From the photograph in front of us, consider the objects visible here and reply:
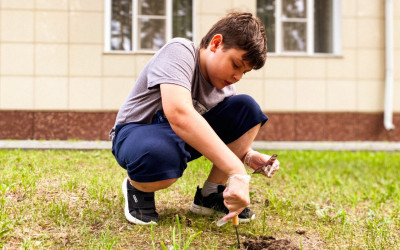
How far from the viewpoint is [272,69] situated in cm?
619

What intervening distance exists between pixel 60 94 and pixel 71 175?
134 inches

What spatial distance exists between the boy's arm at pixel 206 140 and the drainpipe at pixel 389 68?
5313mm

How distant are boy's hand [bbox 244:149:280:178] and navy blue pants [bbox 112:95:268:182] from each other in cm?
13

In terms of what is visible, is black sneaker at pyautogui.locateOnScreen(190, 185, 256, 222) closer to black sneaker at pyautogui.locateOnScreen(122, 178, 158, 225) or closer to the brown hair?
black sneaker at pyautogui.locateOnScreen(122, 178, 158, 225)

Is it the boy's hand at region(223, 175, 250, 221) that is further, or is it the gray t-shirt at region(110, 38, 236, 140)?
the gray t-shirt at region(110, 38, 236, 140)

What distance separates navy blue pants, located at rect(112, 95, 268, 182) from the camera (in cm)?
180

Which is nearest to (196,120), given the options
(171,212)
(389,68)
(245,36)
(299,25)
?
(245,36)

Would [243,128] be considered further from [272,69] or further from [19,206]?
[272,69]

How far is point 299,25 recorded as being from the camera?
6.73 meters

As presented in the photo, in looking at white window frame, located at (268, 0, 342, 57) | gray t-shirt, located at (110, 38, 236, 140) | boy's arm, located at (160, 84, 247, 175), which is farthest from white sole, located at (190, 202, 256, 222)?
white window frame, located at (268, 0, 342, 57)

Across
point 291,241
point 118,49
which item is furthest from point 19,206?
point 118,49

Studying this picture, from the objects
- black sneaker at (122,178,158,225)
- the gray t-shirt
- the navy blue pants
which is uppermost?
the gray t-shirt

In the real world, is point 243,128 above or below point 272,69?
below

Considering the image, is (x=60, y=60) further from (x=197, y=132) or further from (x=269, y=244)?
(x=269, y=244)
